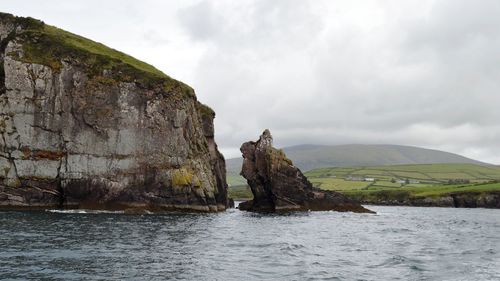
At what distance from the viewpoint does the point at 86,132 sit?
8119 centimetres

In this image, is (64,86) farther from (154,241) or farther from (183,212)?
(154,241)

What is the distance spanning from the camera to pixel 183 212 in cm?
8225

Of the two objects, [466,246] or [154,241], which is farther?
[466,246]

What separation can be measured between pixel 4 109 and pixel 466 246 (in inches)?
2750

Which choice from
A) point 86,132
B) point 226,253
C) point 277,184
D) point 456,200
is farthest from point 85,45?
point 456,200

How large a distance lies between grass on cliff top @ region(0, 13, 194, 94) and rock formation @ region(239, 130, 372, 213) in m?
21.3

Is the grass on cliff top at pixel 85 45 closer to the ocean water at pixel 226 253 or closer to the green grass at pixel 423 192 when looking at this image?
the ocean water at pixel 226 253

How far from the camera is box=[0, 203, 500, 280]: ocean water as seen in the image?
28328mm

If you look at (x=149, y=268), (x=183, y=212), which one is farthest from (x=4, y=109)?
(x=149, y=268)

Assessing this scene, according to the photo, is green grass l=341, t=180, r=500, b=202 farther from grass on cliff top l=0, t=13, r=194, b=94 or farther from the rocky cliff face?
grass on cliff top l=0, t=13, r=194, b=94

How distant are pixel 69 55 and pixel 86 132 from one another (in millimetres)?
14124

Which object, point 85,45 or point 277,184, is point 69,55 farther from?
point 277,184

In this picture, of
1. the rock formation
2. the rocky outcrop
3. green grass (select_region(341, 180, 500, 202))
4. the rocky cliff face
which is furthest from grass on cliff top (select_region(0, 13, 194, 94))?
green grass (select_region(341, 180, 500, 202))

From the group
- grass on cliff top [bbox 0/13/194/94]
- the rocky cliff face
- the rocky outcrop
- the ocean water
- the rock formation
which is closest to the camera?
the ocean water
